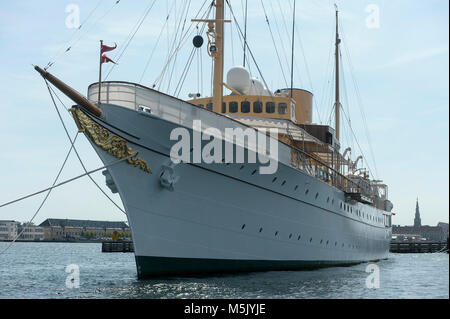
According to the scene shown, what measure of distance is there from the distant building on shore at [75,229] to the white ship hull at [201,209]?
127 m

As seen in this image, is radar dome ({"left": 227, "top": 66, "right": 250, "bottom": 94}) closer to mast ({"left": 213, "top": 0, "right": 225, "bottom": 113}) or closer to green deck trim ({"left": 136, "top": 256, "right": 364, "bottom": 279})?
mast ({"left": 213, "top": 0, "right": 225, "bottom": 113})

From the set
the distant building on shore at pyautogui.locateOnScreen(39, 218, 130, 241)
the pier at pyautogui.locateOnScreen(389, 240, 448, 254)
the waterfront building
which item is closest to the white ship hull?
the pier at pyautogui.locateOnScreen(389, 240, 448, 254)

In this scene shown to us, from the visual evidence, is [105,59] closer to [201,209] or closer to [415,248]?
[201,209]

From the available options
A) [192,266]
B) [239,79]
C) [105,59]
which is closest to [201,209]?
[192,266]

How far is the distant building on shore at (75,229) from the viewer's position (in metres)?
145

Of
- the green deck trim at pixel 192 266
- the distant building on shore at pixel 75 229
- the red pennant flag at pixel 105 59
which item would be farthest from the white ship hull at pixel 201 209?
the distant building on shore at pixel 75 229

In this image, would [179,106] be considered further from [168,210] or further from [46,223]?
[46,223]

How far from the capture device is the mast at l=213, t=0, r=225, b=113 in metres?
19.2

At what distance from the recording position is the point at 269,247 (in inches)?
711

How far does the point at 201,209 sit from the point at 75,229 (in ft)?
462

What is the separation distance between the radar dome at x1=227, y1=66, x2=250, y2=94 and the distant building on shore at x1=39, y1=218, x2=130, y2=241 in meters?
122

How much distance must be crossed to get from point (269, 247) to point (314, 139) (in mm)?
A: 5701

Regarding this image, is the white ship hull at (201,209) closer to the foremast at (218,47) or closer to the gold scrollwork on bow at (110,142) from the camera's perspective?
the gold scrollwork on bow at (110,142)
